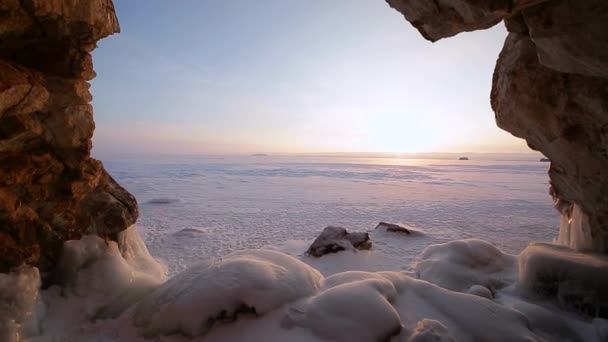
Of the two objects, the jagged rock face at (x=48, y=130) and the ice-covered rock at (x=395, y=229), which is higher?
the jagged rock face at (x=48, y=130)

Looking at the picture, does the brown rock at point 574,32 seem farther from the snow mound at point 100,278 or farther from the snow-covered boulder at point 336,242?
the snow mound at point 100,278

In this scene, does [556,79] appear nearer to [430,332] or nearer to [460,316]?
[460,316]

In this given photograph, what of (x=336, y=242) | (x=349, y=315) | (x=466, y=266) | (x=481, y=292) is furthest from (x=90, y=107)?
(x=466, y=266)

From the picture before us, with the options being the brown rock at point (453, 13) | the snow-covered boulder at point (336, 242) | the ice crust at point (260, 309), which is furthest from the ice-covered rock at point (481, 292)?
the brown rock at point (453, 13)

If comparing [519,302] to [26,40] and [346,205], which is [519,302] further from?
[346,205]

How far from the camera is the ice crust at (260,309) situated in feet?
9.08

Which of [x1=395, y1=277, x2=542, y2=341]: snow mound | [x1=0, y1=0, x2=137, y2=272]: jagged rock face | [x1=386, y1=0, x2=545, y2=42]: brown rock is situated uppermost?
[x1=386, y1=0, x2=545, y2=42]: brown rock

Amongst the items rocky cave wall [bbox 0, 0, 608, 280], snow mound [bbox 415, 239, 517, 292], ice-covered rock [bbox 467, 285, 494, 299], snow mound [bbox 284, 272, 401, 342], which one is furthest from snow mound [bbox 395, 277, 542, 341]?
rocky cave wall [bbox 0, 0, 608, 280]

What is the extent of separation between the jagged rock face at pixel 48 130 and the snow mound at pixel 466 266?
567 cm

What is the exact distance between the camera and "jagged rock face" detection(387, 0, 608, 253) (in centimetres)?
238

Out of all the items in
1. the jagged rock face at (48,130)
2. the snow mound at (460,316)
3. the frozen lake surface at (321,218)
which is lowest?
the frozen lake surface at (321,218)

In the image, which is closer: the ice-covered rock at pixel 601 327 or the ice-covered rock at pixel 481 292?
the ice-covered rock at pixel 601 327

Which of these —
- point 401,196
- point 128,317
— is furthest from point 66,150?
point 401,196

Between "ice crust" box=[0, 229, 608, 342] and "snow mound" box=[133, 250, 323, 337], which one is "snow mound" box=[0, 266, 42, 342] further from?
"snow mound" box=[133, 250, 323, 337]
